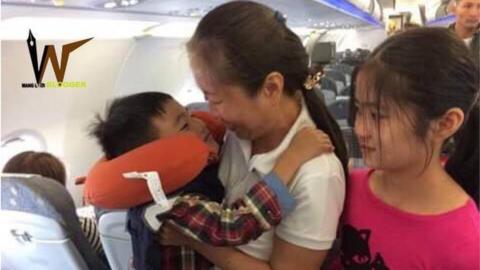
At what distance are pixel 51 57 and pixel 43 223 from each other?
2.45 metres

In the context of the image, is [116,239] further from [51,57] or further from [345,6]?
[345,6]

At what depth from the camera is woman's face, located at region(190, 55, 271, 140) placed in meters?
1.01

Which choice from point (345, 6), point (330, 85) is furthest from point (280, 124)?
point (330, 85)

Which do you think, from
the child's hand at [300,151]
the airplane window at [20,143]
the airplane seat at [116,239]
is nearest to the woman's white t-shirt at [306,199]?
the child's hand at [300,151]

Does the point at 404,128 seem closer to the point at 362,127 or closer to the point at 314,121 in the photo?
the point at 362,127

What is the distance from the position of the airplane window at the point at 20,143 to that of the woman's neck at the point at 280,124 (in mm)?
2931

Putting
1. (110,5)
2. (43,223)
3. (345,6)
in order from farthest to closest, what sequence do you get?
(345,6)
(110,5)
(43,223)

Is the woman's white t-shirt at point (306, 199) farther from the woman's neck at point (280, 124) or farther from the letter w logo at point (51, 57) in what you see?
the letter w logo at point (51, 57)

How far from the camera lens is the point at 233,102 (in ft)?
3.33

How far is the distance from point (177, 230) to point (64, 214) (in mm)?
547

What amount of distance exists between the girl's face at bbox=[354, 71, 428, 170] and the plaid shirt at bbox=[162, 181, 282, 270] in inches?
7.8

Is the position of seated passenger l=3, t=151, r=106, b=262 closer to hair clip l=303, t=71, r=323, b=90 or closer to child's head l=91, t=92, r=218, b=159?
child's head l=91, t=92, r=218, b=159

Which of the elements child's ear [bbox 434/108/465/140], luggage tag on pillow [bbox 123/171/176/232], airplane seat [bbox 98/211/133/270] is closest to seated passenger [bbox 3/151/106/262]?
airplane seat [bbox 98/211/133/270]

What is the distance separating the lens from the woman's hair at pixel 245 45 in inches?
38.8
